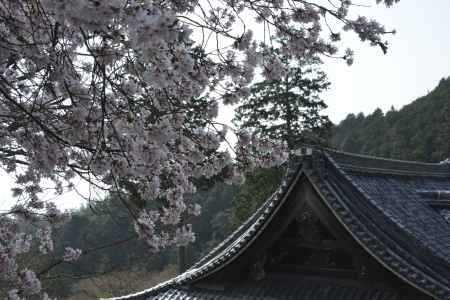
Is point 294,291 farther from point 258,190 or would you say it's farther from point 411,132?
point 411,132

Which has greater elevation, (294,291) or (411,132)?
(411,132)

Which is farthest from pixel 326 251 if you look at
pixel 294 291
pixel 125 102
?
pixel 125 102

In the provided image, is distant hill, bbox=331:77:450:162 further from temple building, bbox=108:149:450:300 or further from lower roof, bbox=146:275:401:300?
lower roof, bbox=146:275:401:300

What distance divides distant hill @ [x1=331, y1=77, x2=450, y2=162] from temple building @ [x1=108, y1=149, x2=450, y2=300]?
86.6 ft

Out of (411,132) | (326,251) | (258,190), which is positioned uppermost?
(411,132)

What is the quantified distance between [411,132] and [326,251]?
117ft

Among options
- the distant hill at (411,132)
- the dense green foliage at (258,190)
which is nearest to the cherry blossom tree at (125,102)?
the dense green foliage at (258,190)

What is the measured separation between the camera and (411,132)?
41.5 metres

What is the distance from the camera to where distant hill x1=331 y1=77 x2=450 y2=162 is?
38.2m

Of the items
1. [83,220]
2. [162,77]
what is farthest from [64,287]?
[162,77]

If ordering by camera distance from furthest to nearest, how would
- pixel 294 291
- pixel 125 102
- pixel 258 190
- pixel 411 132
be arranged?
1. pixel 411 132
2. pixel 258 190
3. pixel 294 291
4. pixel 125 102

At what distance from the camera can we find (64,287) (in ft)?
108

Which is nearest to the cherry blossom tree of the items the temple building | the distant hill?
the temple building

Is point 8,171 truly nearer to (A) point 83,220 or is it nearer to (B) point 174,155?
(B) point 174,155
